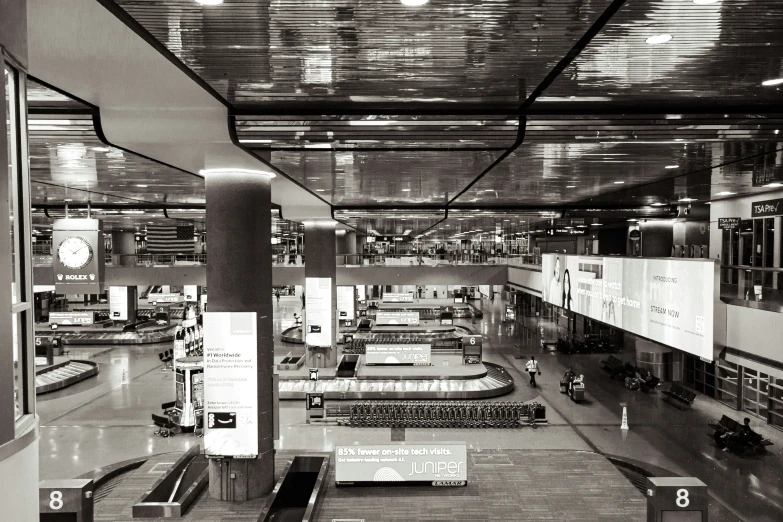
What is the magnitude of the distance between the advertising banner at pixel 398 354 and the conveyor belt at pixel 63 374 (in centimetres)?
1203

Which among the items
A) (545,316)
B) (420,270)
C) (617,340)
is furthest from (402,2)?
(545,316)

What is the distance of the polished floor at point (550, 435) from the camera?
41.7 feet

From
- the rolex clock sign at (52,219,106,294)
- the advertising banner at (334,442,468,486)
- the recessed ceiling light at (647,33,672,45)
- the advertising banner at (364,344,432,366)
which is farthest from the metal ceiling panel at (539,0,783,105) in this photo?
the advertising banner at (364,344,432,366)

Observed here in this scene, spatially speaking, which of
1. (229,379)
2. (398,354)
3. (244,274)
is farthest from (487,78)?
(398,354)

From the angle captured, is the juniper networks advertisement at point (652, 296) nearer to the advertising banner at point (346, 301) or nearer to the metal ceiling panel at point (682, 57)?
the metal ceiling panel at point (682, 57)

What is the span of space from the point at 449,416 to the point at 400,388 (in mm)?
4253

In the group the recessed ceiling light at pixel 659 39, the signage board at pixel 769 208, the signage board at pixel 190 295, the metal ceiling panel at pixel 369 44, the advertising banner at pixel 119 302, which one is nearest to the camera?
the metal ceiling panel at pixel 369 44

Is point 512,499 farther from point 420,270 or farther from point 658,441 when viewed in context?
point 420,270

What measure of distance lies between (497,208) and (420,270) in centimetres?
1245

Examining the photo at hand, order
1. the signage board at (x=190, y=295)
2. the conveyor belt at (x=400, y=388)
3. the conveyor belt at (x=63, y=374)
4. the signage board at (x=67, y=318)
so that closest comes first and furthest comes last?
the conveyor belt at (x=400, y=388) < the conveyor belt at (x=63, y=374) < the signage board at (x=67, y=318) < the signage board at (x=190, y=295)

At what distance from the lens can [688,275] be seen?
9672 mm

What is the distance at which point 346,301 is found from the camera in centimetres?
3406

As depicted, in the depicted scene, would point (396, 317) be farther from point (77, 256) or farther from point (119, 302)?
point (77, 256)

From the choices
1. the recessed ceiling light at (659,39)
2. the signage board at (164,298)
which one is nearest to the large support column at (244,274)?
the recessed ceiling light at (659,39)
